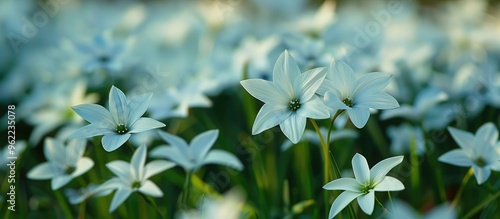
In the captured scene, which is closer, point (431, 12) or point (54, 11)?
point (54, 11)

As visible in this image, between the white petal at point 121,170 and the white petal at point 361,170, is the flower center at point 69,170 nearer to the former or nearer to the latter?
the white petal at point 121,170

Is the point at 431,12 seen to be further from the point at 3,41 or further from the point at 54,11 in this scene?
the point at 3,41

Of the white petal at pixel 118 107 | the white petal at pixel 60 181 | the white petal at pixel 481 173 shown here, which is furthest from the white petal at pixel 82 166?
the white petal at pixel 481 173

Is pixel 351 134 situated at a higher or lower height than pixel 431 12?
lower

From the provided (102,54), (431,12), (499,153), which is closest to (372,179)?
(499,153)

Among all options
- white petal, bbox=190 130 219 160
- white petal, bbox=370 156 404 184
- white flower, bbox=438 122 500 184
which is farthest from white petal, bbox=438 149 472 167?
white petal, bbox=190 130 219 160

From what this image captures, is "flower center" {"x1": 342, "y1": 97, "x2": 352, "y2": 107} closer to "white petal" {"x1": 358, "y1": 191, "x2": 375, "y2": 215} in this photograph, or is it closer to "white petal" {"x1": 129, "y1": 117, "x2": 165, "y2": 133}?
"white petal" {"x1": 358, "y1": 191, "x2": 375, "y2": 215}

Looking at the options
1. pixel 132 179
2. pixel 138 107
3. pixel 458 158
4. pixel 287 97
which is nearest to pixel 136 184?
pixel 132 179

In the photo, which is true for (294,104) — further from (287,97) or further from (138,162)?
(138,162)
